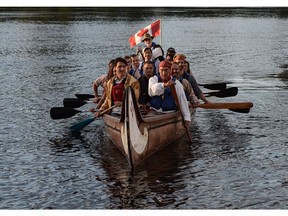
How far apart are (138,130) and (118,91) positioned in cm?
190

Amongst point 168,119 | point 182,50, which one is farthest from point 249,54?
point 168,119

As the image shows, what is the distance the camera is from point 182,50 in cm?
4353

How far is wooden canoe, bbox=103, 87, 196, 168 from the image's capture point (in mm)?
13250

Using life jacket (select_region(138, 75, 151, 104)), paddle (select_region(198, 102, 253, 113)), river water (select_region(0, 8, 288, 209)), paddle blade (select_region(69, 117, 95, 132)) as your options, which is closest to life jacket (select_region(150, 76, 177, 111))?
life jacket (select_region(138, 75, 151, 104))

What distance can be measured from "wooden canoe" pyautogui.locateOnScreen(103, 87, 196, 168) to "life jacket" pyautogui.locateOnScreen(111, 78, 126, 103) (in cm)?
47

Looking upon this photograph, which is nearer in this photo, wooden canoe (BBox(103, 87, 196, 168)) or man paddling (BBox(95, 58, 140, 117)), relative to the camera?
wooden canoe (BBox(103, 87, 196, 168))

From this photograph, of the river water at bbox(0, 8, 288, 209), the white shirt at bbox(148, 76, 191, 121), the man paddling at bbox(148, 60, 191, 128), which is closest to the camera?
the river water at bbox(0, 8, 288, 209)

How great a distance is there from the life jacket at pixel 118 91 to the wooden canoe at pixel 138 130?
0.47m

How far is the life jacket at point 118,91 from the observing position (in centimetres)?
1517

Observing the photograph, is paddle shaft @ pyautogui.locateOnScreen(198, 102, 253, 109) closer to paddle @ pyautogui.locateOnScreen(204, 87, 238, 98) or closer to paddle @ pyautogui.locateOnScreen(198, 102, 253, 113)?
paddle @ pyautogui.locateOnScreen(198, 102, 253, 113)

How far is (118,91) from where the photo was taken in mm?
15297

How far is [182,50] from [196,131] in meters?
26.0

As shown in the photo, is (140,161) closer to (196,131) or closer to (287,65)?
(196,131)

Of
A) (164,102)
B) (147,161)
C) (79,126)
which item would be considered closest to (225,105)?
(164,102)
